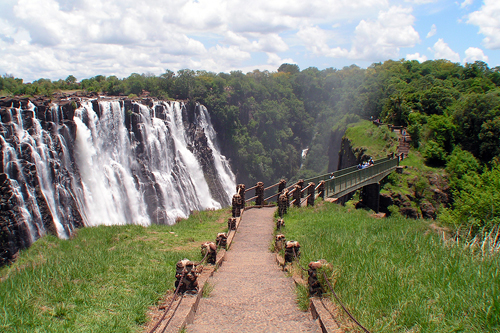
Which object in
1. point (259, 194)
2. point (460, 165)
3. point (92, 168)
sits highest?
point (92, 168)

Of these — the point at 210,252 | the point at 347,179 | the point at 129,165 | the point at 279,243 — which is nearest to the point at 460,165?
the point at 347,179

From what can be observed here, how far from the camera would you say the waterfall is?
→ 71.6 feet

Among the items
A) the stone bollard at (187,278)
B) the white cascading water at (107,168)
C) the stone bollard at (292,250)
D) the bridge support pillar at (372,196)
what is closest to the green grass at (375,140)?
the bridge support pillar at (372,196)

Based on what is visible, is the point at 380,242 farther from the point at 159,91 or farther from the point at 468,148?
the point at 159,91

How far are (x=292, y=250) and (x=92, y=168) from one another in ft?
77.1

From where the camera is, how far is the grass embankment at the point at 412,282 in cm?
417

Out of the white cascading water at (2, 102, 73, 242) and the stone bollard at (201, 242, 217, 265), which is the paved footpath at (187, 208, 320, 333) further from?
the white cascading water at (2, 102, 73, 242)

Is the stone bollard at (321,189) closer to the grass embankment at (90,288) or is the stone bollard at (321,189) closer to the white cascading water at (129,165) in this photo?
the grass embankment at (90,288)

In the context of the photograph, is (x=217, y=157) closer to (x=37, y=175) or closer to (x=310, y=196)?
(x=37, y=175)

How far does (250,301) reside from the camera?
602 centimetres

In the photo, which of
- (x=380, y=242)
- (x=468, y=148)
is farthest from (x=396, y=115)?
(x=380, y=242)

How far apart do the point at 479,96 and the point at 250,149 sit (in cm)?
2829

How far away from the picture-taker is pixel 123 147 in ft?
102

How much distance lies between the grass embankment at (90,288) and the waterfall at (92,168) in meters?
13.4
